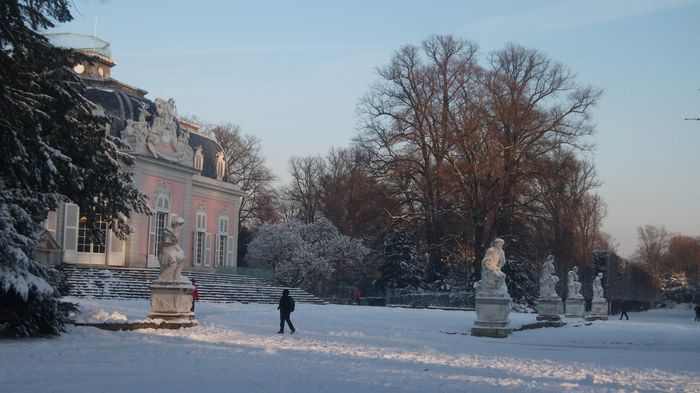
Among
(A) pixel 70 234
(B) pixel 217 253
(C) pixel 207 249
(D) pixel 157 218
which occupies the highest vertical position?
(D) pixel 157 218

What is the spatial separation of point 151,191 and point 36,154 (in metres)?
24.2

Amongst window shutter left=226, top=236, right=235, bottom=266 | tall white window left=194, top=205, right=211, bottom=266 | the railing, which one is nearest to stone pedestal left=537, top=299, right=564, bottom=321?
the railing

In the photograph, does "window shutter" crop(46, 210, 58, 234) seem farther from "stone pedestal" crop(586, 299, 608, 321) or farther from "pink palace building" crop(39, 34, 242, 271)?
"stone pedestal" crop(586, 299, 608, 321)

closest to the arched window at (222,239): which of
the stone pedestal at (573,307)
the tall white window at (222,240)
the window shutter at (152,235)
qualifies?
the tall white window at (222,240)

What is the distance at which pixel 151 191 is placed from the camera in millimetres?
39688

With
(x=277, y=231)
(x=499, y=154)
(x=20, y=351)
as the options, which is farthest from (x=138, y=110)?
(x=20, y=351)

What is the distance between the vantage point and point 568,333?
2648 centimetres

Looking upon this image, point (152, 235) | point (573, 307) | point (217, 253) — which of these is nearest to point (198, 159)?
point (217, 253)

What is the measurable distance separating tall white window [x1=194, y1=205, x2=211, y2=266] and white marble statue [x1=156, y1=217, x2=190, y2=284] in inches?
1017

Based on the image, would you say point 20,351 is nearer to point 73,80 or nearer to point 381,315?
point 73,80

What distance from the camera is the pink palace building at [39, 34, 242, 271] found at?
1437 inches

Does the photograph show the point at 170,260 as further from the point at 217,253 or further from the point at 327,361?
the point at 217,253

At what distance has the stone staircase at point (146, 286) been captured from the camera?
31.2 meters

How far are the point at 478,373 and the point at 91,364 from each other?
5.81m
